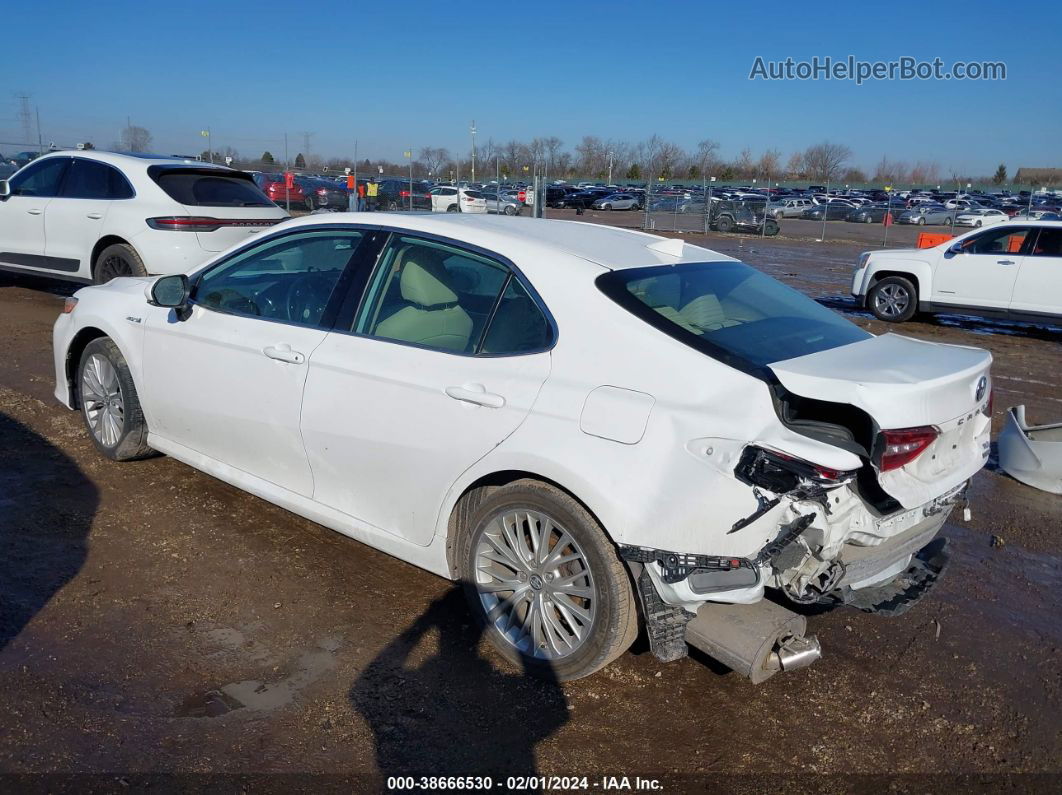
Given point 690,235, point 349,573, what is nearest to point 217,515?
point 349,573

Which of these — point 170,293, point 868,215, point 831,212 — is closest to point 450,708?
point 170,293

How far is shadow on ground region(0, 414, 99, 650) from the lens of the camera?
381cm

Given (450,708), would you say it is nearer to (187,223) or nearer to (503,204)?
(187,223)

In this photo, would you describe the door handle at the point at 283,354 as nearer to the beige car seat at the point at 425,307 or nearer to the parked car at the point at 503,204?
the beige car seat at the point at 425,307

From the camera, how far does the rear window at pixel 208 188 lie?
9.50 meters

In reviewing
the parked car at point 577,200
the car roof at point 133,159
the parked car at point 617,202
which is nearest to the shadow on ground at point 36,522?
the car roof at point 133,159

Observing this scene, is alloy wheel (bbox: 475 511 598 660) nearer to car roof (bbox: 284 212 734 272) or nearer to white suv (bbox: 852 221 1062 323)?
car roof (bbox: 284 212 734 272)

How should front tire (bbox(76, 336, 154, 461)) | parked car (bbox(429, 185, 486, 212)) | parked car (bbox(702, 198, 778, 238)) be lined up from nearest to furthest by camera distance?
front tire (bbox(76, 336, 154, 461))
parked car (bbox(429, 185, 486, 212))
parked car (bbox(702, 198, 778, 238))

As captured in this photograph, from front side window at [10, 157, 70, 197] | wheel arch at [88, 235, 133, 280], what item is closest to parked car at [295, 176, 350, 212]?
front side window at [10, 157, 70, 197]

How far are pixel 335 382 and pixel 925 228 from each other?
154ft

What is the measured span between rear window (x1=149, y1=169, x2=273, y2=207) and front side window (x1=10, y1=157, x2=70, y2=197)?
62.3 inches

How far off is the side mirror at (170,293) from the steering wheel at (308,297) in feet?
2.01

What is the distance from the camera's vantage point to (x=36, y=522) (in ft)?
14.9

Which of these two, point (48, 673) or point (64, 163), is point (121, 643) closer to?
point (48, 673)
